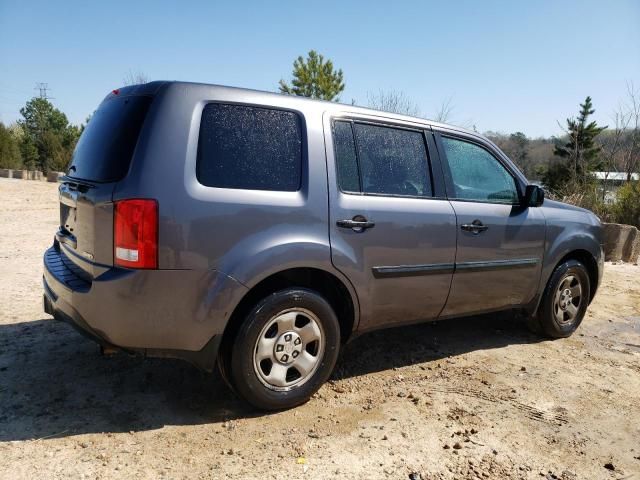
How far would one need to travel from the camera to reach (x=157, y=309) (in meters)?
2.56

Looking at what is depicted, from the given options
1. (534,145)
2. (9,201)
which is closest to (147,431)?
(9,201)

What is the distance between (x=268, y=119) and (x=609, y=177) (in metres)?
14.6

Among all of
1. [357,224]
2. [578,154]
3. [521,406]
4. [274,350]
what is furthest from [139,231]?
[578,154]

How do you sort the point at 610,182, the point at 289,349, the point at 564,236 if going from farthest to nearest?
the point at 610,182
the point at 564,236
the point at 289,349

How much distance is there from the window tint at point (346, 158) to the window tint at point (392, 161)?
0.06 metres

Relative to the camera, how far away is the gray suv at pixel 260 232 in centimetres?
255

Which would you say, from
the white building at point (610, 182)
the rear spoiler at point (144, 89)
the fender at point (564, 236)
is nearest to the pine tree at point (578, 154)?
the white building at point (610, 182)

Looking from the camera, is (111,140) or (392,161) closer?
(111,140)

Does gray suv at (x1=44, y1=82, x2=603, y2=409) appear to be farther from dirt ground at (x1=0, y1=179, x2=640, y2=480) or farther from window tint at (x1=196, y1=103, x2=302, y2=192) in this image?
dirt ground at (x1=0, y1=179, x2=640, y2=480)

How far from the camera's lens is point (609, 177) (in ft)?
48.0

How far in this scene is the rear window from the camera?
104 inches

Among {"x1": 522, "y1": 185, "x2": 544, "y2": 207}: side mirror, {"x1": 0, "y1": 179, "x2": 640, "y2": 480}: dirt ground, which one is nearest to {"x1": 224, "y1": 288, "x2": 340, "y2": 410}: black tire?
{"x1": 0, "y1": 179, "x2": 640, "y2": 480}: dirt ground

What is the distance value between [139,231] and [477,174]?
105 inches

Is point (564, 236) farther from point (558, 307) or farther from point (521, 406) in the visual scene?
point (521, 406)
